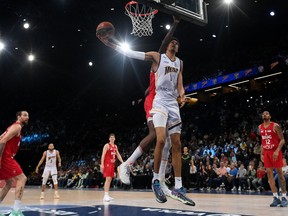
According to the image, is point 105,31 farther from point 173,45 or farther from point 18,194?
point 18,194

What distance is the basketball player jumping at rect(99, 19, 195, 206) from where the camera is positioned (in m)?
4.38

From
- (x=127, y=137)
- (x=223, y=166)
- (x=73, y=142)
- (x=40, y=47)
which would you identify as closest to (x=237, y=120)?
(x=223, y=166)

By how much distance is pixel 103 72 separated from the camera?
79.5 ft

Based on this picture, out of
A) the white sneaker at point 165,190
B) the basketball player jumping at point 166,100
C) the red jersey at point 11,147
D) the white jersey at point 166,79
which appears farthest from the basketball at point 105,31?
the red jersey at point 11,147

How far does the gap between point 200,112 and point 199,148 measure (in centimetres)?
624

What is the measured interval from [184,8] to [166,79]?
2412 mm

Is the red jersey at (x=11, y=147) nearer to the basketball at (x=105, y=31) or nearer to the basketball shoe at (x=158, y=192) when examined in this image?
the basketball at (x=105, y=31)

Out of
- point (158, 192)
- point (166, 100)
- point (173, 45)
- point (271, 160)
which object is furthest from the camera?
point (271, 160)

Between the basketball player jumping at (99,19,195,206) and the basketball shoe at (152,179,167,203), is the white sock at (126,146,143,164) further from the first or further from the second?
the basketball shoe at (152,179,167,203)

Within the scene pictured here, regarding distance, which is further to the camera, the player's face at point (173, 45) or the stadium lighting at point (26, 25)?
the stadium lighting at point (26, 25)

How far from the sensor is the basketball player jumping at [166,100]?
4.38 meters

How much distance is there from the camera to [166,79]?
4512 millimetres

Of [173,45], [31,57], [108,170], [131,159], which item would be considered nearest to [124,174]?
[131,159]

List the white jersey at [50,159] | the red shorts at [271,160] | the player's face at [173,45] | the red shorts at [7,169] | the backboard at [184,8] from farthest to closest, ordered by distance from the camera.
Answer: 1. the white jersey at [50,159]
2. the red shorts at [271,160]
3. the backboard at [184,8]
4. the red shorts at [7,169]
5. the player's face at [173,45]
